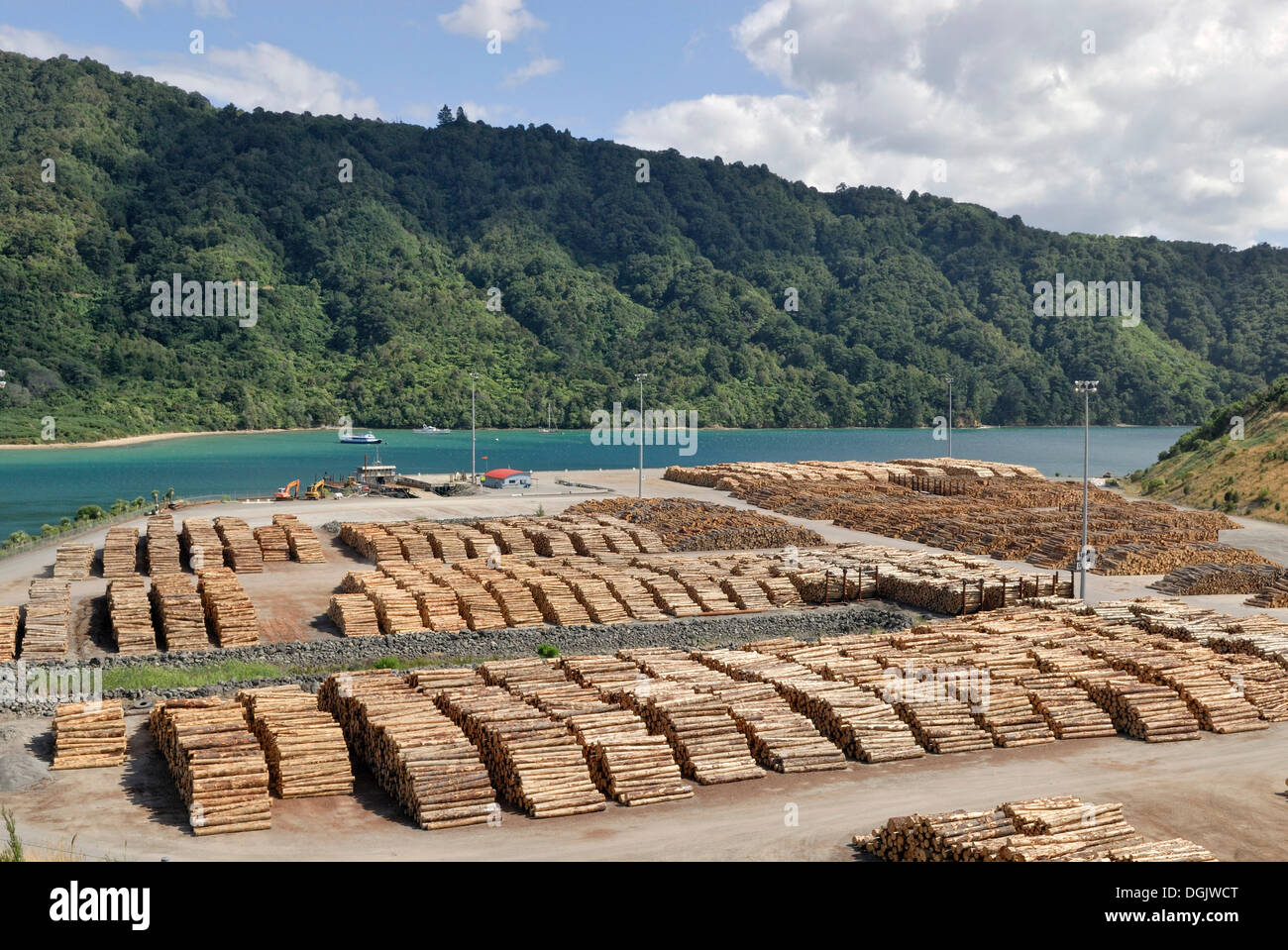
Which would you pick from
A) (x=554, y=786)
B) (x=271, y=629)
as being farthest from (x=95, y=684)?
(x=554, y=786)

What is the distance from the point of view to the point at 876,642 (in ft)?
97.5

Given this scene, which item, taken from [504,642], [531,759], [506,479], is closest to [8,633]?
[504,642]

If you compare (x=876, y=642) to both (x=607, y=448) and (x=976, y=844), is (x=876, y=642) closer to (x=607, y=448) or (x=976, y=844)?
(x=976, y=844)

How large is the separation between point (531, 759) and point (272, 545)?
29451mm

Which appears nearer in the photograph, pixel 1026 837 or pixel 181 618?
pixel 1026 837

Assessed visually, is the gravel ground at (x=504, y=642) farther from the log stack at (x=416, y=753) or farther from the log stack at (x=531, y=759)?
the log stack at (x=531, y=759)

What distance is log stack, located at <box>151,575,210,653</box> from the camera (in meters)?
31.9

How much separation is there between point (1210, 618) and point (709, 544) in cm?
2274

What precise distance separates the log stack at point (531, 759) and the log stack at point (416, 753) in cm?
52

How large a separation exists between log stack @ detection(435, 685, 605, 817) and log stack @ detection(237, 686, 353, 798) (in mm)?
2424

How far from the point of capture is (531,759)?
19.9 m

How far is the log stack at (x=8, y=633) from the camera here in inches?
1152

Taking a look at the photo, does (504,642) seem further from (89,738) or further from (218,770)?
(218,770)

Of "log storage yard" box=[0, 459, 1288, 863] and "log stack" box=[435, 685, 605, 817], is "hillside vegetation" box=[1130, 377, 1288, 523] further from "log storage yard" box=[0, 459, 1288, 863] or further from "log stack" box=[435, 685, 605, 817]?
"log stack" box=[435, 685, 605, 817]
